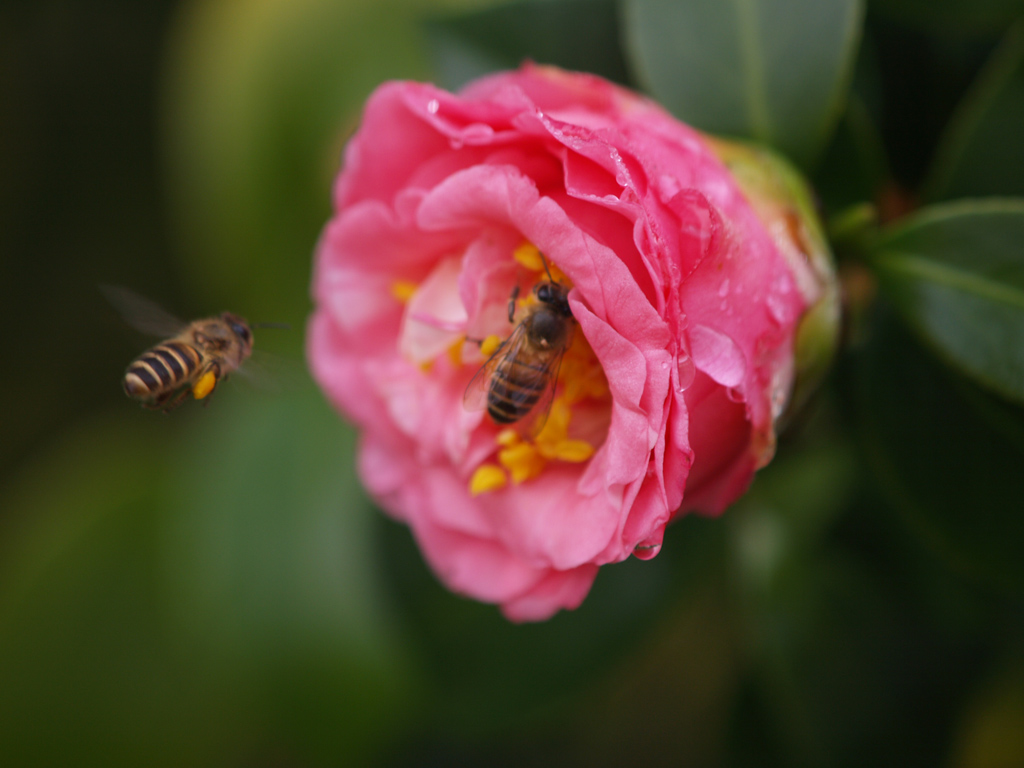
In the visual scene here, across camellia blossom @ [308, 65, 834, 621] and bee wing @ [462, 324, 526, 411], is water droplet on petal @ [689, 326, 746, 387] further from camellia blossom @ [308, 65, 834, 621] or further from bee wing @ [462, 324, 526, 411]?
bee wing @ [462, 324, 526, 411]

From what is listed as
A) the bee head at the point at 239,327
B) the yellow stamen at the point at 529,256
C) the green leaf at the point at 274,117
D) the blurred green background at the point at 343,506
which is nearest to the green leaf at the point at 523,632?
the blurred green background at the point at 343,506

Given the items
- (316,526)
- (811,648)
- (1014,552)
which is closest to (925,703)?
(811,648)

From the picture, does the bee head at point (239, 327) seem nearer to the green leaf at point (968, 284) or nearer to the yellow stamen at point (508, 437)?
the yellow stamen at point (508, 437)

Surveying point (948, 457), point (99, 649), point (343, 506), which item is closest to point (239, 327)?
point (948, 457)

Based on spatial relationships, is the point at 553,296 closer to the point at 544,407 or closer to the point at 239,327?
Answer: the point at 544,407

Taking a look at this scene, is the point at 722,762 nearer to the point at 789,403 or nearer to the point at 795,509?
the point at 795,509

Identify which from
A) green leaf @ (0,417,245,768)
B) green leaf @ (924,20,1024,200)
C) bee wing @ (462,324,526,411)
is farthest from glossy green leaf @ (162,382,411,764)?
green leaf @ (924,20,1024,200)
